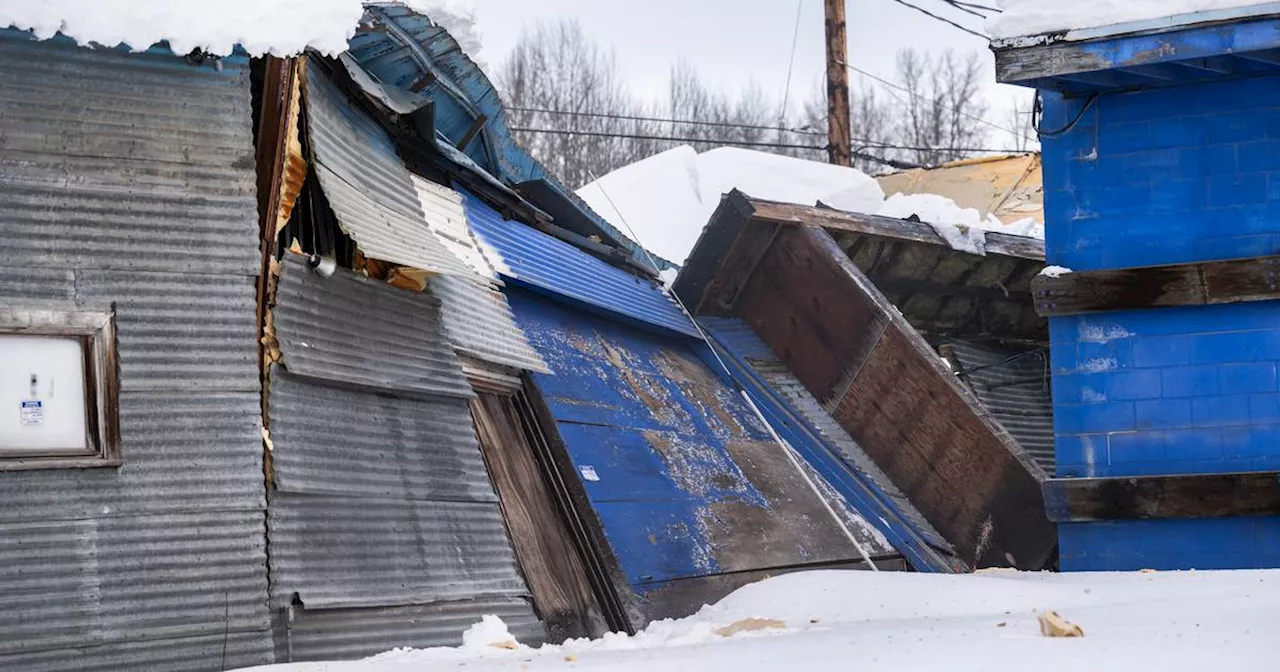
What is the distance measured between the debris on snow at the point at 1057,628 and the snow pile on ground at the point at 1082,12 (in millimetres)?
4914

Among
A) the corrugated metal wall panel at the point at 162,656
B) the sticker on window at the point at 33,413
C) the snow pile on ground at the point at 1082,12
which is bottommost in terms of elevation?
the corrugated metal wall panel at the point at 162,656

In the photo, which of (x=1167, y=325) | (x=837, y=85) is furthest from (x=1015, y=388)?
(x=837, y=85)

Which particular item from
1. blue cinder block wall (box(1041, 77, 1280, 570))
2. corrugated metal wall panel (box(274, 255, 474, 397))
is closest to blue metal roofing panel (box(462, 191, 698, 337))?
corrugated metal wall panel (box(274, 255, 474, 397))

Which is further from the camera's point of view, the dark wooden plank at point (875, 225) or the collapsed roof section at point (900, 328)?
Result: the dark wooden plank at point (875, 225)

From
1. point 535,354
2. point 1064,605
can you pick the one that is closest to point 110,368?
point 535,354

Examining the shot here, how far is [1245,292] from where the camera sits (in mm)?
9375

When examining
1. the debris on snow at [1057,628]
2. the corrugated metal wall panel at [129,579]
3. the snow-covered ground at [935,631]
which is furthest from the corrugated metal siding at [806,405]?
the corrugated metal wall panel at [129,579]

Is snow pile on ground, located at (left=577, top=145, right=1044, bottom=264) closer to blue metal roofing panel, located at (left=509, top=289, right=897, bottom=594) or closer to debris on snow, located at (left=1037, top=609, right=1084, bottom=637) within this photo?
blue metal roofing panel, located at (left=509, top=289, right=897, bottom=594)

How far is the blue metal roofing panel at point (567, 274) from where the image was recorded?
994 centimetres

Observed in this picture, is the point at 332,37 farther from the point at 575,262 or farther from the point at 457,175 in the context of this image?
the point at 575,262

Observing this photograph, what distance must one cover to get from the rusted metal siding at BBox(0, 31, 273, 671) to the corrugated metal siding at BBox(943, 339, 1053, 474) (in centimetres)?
809

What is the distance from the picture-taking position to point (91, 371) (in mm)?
6223

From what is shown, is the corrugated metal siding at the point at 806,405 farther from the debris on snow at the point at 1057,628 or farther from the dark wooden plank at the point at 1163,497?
the debris on snow at the point at 1057,628

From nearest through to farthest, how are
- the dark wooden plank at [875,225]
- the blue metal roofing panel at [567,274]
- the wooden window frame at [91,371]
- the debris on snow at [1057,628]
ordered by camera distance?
the debris on snow at [1057,628] < the wooden window frame at [91,371] < the blue metal roofing panel at [567,274] < the dark wooden plank at [875,225]
